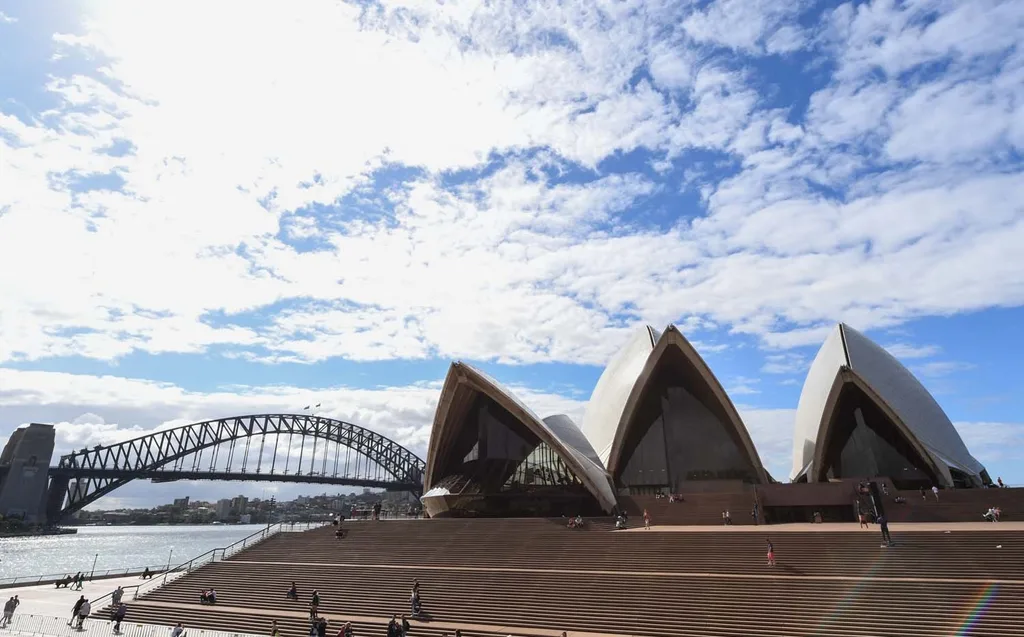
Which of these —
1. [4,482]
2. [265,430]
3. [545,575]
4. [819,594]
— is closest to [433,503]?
[545,575]

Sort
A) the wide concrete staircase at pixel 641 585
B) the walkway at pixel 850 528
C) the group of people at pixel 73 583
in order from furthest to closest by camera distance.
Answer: the group of people at pixel 73 583
the walkway at pixel 850 528
the wide concrete staircase at pixel 641 585

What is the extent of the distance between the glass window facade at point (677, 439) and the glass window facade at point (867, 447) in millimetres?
4738

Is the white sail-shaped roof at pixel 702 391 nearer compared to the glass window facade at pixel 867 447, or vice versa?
the glass window facade at pixel 867 447

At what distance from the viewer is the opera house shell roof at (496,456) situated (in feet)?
94.1

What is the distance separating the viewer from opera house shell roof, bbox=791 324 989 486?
28094 millimetres

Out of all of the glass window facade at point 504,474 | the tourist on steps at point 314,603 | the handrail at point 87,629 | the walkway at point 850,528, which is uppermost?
the glass window facade at point 504,474

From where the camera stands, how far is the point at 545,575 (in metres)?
17.5

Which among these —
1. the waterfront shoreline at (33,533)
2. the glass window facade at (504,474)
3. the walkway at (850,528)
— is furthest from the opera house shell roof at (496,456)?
the waterfront shoreline at (33,533)

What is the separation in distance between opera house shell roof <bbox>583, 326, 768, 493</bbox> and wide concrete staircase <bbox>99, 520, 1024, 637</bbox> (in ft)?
33.5

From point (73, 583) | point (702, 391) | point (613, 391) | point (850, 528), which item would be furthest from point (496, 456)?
point (73, 583)

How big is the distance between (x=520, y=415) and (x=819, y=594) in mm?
16727

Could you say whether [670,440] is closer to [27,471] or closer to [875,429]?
[875,429]

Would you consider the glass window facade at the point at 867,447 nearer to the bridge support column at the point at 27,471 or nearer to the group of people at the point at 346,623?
the group of people at the point at 346,623

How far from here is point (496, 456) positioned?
31609mm
